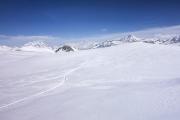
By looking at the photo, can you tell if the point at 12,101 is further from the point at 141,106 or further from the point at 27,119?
the point at 141,106

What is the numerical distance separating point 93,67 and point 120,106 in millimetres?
5167

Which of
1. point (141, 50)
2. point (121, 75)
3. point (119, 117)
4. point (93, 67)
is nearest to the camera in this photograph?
point (119, 117)

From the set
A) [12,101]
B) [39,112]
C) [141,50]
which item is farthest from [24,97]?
[141,50]

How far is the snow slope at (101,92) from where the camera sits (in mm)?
4645

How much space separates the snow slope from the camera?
15.2ft

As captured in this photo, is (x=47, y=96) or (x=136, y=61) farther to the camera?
(x=136, y=61)

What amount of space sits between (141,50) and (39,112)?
28.7 feet

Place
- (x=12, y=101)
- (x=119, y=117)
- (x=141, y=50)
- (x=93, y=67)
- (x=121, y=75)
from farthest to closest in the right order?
1. (x=141, y=50)
2. (x=93, y=67)
3. (x=121, y=75)
4. (x=12, y=101)
5. (x=119, y=117)

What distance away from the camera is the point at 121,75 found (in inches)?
325

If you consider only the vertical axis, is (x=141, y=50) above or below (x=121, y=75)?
above

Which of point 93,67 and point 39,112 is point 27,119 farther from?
point 93,67

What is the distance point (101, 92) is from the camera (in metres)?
6.32

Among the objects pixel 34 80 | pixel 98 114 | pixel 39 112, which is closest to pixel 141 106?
pixel 98 114

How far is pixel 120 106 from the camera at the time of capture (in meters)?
4.95
